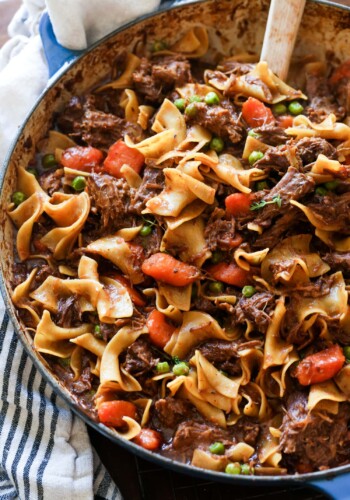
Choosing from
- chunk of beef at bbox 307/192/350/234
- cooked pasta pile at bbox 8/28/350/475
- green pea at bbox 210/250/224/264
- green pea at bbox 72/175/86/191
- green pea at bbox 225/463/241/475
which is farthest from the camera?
green pea at bbox 72/175/86/191

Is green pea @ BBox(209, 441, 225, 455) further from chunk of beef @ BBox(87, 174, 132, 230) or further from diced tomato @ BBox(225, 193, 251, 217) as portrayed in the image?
chunk of beef @ BBox(87, 174, 132, 230)

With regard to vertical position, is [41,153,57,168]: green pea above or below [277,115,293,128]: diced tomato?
above

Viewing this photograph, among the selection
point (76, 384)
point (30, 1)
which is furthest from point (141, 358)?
point (30, 1)

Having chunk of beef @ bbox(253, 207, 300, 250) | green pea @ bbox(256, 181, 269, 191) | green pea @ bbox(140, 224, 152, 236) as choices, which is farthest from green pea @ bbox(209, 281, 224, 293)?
green pea @ bbox(256, 181, 269, 191)

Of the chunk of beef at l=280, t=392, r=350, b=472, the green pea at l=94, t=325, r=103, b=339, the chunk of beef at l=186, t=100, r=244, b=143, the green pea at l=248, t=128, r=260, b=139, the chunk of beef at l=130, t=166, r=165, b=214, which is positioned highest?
the chunk of beef at l=186, t=100, r=244, b=143

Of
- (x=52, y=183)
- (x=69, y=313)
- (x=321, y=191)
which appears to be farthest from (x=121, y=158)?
(x=321, y=191)

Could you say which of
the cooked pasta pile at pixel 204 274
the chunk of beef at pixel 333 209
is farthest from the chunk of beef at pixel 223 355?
the chunk of beef at pixel 333 209
